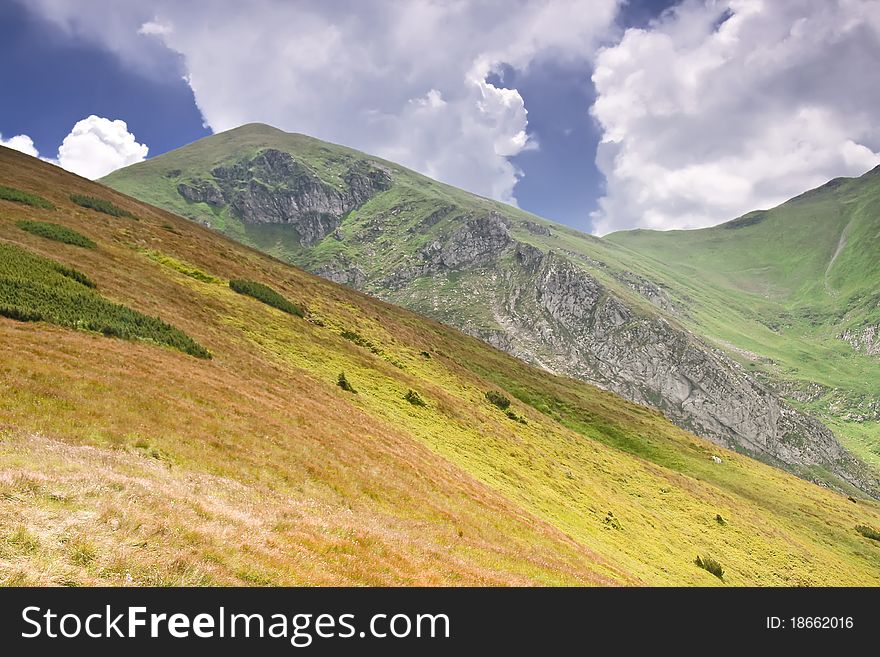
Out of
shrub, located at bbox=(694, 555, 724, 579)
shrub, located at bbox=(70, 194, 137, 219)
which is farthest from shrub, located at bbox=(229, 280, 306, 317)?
shrub, located at bbox=(694, 555, 724, 579)

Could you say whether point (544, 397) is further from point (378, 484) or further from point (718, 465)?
point (378, 484)

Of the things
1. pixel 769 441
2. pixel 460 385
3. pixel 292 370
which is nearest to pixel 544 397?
pixel 460 385

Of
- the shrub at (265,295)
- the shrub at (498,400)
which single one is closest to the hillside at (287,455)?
the shrub at (265,295)

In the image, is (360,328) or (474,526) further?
(360,328)

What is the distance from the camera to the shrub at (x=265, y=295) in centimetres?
4449

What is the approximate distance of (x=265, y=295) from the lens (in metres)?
45.2

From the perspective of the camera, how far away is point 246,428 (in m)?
19.1

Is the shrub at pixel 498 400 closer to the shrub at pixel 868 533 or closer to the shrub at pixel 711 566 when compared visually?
the shrub at pixel 711 566

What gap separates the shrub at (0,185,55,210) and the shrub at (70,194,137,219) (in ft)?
21.6

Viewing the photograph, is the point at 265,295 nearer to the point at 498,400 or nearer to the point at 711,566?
the point at 498,400

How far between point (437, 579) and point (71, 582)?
8371mm

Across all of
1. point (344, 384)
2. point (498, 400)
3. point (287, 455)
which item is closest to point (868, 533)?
point (498, 400)

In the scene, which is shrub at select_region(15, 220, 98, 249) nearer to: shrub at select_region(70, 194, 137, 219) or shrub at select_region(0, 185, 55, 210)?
shrub at select_region(0, 185, 55, 210)

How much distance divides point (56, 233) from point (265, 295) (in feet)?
55.7
